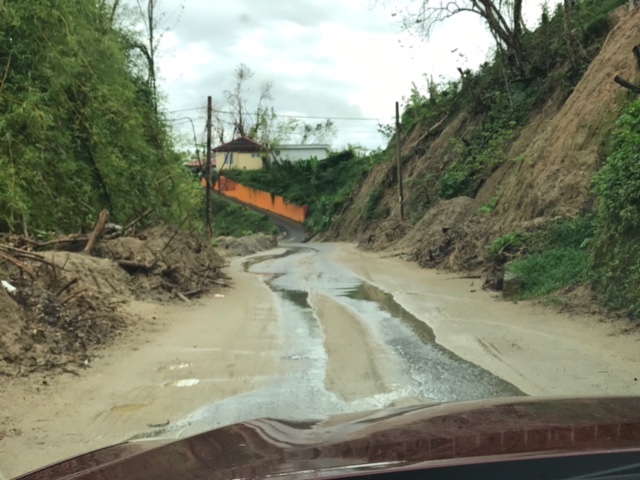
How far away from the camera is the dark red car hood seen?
84.7 inches

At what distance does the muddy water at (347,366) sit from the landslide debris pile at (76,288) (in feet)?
8.65

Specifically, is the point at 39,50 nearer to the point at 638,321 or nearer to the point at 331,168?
the point at 638,321

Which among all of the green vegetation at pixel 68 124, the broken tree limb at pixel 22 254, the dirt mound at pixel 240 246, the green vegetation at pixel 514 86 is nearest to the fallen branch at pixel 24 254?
the broken tree limb at pixel 22 254

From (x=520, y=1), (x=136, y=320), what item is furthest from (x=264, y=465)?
(x=520, y=1)

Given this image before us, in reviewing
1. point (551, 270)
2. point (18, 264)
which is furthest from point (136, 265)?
point (551, 270)

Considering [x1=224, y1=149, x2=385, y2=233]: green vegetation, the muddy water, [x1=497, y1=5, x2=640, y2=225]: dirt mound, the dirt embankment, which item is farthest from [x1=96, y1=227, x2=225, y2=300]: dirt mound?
[x1=224, y1=149, x2=385, y2=233]: green vegetation

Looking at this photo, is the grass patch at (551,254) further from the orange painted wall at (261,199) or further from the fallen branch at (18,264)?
the orange painted wall at (261,199)

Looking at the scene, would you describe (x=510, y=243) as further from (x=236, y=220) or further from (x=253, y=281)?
(x=236, y=220)

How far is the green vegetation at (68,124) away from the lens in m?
13.6

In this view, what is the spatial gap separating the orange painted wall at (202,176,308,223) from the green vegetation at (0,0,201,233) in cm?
5187

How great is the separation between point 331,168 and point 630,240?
215ft

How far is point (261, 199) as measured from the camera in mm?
79125

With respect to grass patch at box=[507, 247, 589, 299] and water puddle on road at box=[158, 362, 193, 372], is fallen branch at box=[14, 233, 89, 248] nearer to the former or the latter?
water puddle on road at box=[158, 362, 193, 372]

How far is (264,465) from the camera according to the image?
2273mm
